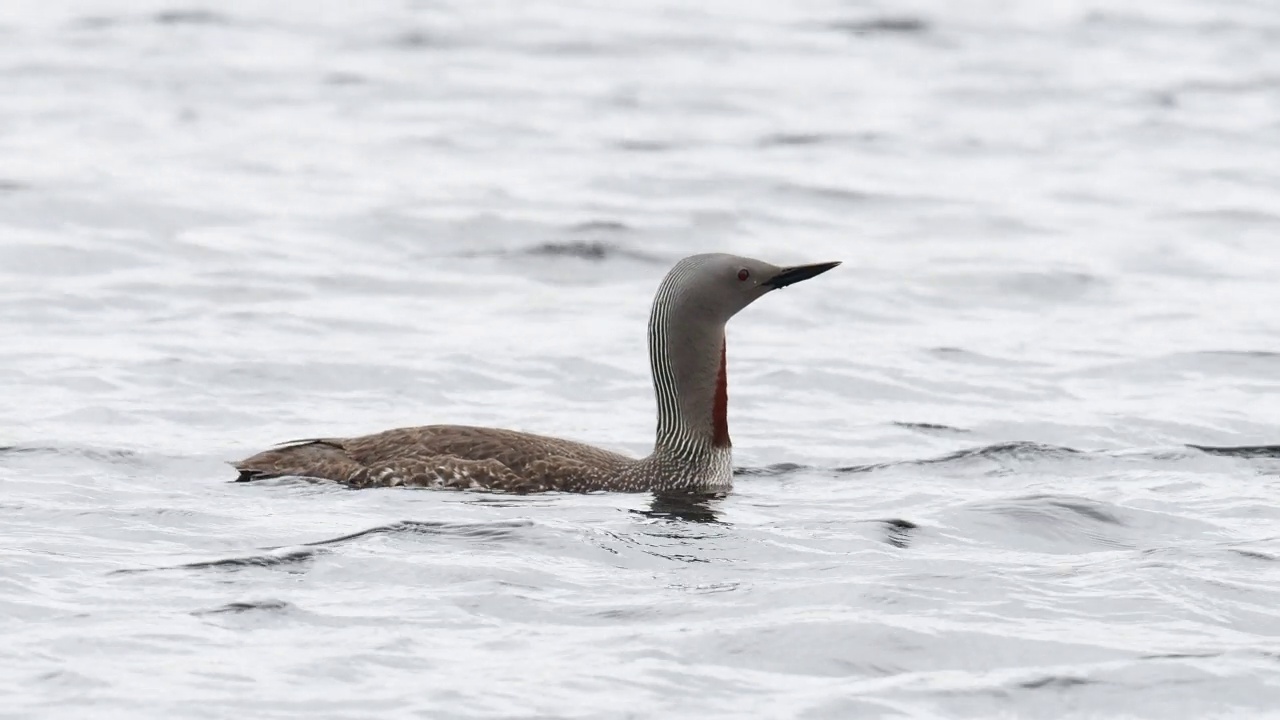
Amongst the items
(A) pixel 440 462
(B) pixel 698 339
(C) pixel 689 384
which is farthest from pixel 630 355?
(A) pixel 440 462

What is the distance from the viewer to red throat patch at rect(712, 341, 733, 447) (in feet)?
36.6

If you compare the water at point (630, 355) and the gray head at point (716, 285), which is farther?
the gray head at point (716, 285)

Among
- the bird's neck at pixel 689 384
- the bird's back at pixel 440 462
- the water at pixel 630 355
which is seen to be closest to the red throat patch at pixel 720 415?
the bird's neck at pixel 689 384

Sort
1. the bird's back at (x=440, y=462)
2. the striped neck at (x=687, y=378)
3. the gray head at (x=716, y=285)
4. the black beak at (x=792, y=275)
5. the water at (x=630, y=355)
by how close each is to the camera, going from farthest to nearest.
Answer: the striped neck at (x=687, y=378) → the gray head at (x=716, y=285) → the black beak at (x=792, y=275) → the bird's back at (x=440, y=462) → the water at (x=630, y=355)

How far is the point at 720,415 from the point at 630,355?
12.2 ft

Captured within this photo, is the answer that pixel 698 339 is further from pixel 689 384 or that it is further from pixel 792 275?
pixel 792 275

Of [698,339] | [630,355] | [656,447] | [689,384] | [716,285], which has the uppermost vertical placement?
[716,285]

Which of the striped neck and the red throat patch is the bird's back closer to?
the striped neck

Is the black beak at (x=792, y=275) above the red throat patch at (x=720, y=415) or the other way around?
above

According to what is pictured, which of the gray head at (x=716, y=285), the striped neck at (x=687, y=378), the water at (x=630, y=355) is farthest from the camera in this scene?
the striped neck at (x=687, y=378)

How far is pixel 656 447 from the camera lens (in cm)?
1126

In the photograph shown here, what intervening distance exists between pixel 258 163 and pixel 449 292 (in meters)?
5.35

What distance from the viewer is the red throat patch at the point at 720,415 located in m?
11.1

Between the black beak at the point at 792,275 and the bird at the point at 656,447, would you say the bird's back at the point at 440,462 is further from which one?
the black beak at the point at 792,275
